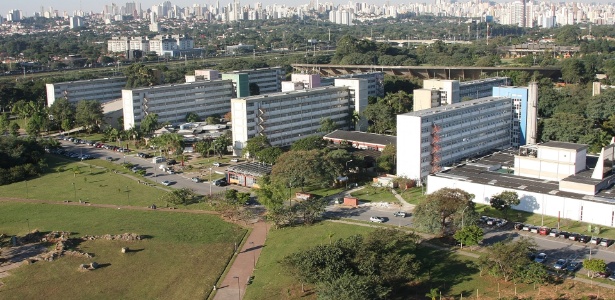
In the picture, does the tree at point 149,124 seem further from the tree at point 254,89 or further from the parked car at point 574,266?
the parked car at point 574,266

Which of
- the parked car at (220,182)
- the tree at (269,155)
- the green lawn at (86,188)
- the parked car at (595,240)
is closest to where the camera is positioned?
the parked car at (595,240)

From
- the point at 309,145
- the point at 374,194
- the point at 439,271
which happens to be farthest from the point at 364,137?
the point at 439,271

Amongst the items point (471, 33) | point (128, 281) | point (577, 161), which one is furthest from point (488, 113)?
point (471, 33)

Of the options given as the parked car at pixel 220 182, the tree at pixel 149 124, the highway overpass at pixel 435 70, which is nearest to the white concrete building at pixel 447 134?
the parked car at pixel 220 182

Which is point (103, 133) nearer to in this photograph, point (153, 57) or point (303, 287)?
point (303, 287)

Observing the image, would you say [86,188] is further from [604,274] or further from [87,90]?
[87,90]
